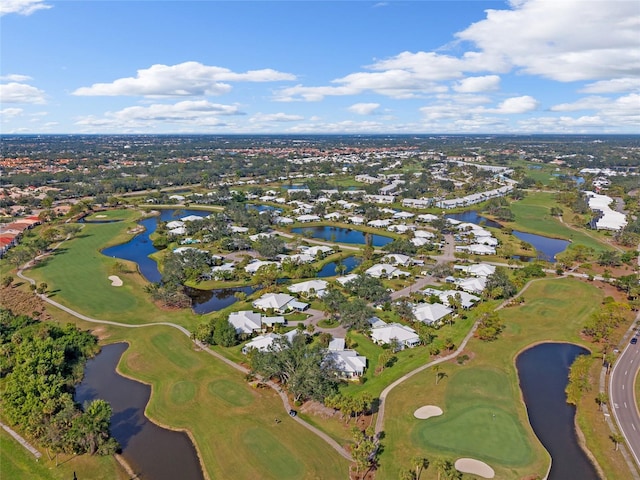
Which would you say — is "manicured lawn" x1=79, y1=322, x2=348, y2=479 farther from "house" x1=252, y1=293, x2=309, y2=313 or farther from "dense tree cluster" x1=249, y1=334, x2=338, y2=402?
"house" x1=252, y1=293, x2=309, y2=313

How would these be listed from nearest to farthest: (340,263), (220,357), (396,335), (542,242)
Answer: (220,357)
(396,335)
(340,263)
(542,242)

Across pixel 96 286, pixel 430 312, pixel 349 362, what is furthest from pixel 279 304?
pixel 96 286

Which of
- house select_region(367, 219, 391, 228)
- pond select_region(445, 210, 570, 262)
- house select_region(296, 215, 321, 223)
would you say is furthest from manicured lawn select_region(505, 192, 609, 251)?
house select_region(296, 215, 321, 223)

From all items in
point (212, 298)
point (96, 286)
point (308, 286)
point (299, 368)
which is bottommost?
point (212, 298)

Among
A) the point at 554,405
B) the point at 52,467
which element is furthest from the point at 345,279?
the point at 52,467

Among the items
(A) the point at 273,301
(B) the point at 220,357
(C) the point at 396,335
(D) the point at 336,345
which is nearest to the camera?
(B) the point at 220,357

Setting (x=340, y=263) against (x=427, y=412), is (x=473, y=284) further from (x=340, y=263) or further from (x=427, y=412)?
(x=427, y=412)

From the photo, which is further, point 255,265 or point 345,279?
point 255,265

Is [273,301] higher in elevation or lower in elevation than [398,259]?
lower
